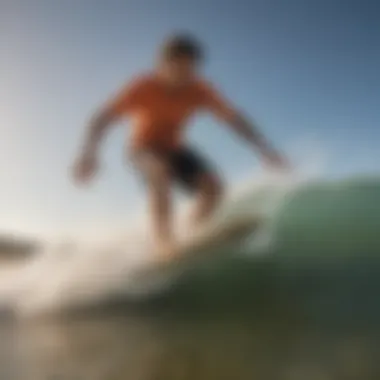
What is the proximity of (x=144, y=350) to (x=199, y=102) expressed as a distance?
41 cm

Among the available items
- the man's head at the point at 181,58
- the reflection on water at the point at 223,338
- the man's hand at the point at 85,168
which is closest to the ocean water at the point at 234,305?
the reflection on water at the point at 223,338

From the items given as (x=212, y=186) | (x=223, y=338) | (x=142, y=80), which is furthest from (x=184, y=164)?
(x=223, y=338)

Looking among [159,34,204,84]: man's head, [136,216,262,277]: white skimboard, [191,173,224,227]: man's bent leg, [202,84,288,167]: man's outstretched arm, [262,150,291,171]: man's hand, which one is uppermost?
[159,34,204,84]: man's head

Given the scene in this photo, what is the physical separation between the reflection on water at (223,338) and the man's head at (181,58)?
35 centimetres

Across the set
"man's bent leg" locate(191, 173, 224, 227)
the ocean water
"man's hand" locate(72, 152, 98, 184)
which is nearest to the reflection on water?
the ocean water

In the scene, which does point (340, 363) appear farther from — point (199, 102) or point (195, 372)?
Answer: point (199, 102)

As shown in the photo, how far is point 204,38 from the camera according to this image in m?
1.36

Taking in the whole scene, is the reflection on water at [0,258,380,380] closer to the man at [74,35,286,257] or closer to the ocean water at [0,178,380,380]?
the ocean water at [0,178,380,380]

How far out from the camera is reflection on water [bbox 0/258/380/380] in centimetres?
125

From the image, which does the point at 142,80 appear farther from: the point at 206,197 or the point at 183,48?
the point at 206,197

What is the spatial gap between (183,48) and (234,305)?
1.42 feet

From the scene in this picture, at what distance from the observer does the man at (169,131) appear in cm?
132

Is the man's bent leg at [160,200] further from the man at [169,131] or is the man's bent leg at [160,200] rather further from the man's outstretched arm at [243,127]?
the man's outstretched arm at [243,127]

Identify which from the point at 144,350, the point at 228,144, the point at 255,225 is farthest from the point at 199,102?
the point at 144,350
